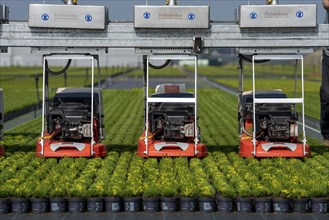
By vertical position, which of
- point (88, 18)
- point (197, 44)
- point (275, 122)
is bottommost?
point (275, 122)

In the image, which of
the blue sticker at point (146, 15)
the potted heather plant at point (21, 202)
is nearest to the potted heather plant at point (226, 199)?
the potted heather plant at point (21, 202)

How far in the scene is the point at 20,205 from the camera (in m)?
13.4

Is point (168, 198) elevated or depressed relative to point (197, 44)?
depressed

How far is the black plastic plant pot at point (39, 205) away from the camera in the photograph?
13.4 meters

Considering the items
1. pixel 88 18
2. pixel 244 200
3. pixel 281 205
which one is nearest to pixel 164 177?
pixel 244 200

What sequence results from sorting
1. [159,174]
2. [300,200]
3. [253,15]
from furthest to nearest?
[253,15] < [159,174] < [300,200]

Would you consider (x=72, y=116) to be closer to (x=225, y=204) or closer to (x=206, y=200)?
(x=206, y=200)

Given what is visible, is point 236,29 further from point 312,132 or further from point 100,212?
point 312,132

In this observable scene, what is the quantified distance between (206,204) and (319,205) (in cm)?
202

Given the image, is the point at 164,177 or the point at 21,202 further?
the point at 164,177

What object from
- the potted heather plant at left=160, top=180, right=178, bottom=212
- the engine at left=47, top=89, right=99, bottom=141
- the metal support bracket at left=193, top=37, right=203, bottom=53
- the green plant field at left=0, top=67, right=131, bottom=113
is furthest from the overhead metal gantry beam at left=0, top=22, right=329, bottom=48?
the green plant field at left=0, top=67, right=131, bottom=113

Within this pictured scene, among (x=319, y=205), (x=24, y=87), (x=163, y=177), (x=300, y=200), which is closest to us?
(x=319, y=205)

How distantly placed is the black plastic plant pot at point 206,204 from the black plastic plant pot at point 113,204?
144cm

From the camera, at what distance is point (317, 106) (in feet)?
136
